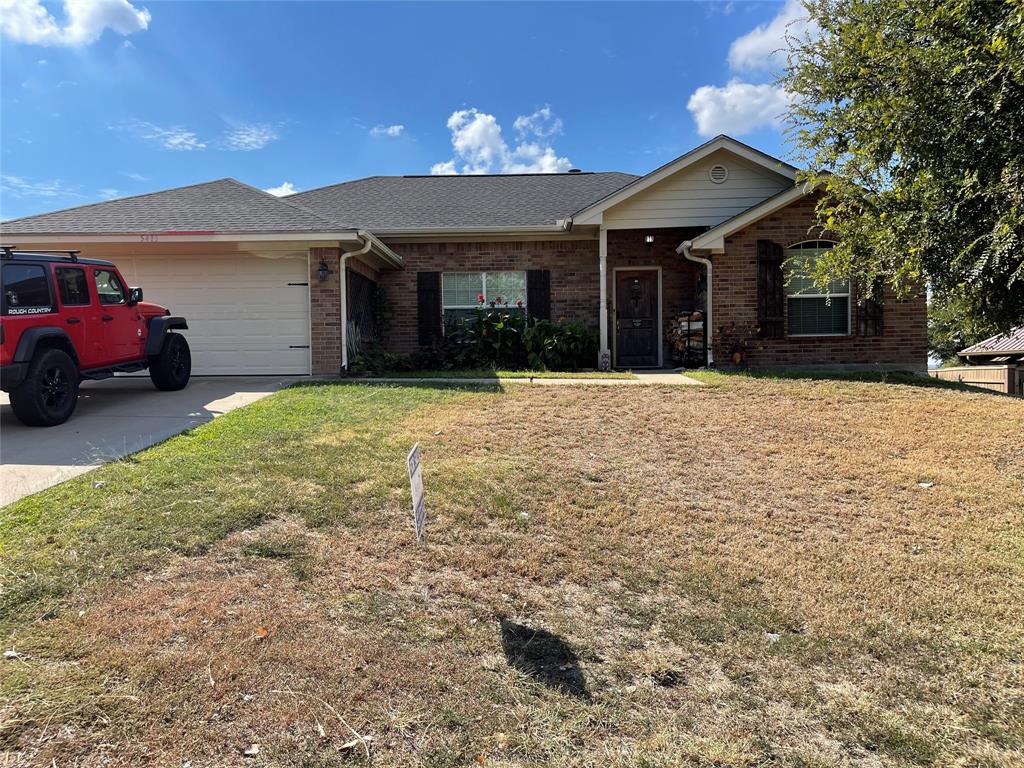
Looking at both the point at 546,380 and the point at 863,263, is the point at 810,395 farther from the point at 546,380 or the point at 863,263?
the point at 546,380

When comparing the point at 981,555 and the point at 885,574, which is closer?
the point at 885,574

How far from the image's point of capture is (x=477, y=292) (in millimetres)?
13164

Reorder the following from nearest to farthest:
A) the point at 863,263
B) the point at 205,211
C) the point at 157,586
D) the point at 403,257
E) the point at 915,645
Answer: the point at 915,645, the point at 157,586, the point at 863,263, the point at 205,211, the point at 403,257

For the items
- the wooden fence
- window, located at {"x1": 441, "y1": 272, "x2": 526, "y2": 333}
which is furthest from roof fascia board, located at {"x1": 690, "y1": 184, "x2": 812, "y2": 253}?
the wooden fence

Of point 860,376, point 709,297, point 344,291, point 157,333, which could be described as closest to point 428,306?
point 344,291

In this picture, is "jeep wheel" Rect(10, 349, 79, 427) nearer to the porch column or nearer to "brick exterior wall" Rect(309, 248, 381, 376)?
"brick exterior wall" Rect(309, 248, 381, 376)

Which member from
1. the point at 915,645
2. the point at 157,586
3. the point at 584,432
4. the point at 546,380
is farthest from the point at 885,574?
the point at 546,380

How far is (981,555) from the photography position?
3.94 meters

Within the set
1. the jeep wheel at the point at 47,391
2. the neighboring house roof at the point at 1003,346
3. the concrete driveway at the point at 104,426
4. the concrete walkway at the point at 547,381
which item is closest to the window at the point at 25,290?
the jeep wheel at the point at 47,391

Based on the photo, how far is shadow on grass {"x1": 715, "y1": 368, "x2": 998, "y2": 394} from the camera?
9383 millimetres

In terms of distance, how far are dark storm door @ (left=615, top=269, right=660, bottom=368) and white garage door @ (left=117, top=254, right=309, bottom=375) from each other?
667 cm

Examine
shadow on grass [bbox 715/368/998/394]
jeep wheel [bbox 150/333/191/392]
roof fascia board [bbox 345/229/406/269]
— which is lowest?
shadow on grass [bbox 715/368/998/394]

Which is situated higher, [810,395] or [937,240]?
[937,240]

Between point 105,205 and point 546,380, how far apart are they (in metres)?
9.25
